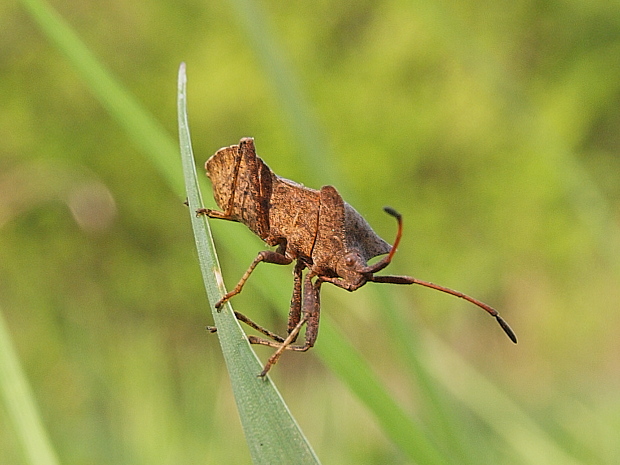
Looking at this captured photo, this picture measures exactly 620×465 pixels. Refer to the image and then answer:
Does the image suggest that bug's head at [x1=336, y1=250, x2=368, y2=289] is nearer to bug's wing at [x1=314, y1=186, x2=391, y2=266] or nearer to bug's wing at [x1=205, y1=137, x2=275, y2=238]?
bug's wing at [x1=314, y1=186, x2=391, y2=266]

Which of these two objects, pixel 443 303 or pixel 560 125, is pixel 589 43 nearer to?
pixel 560 125

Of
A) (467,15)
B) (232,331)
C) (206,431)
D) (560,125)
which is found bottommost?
(206,431)

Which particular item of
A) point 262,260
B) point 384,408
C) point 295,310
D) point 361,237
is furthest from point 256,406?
point 361,237

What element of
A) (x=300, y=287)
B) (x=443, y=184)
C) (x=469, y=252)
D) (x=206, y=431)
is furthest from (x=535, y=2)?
(x=300, y=287)

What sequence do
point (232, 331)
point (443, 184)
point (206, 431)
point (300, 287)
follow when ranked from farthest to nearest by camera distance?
point (443, 184) < point (206, 431) < point (300, 287) < point (232, 331)

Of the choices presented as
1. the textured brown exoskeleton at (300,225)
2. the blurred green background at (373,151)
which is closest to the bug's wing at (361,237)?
the textured brown exoskeleton at (300,225)

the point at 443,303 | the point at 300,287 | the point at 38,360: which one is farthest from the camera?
the point at 443,303

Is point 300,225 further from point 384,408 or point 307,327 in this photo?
point 384,408

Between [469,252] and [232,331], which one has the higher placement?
[469,252]
